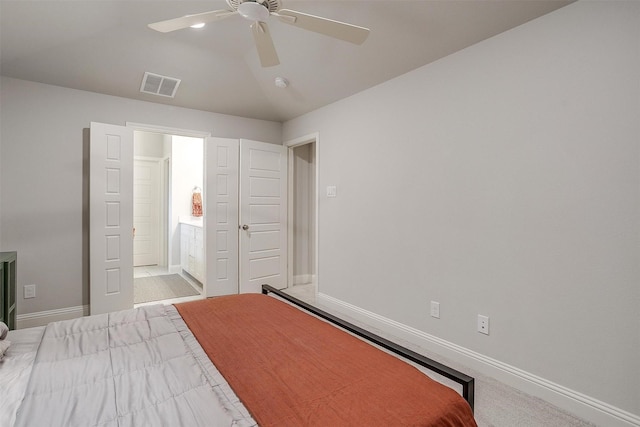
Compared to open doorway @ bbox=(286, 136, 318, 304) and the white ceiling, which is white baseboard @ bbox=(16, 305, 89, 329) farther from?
open doorway @ bbox=(286, 136, 318, 304)

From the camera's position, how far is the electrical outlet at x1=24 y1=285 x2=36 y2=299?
315 centimetres

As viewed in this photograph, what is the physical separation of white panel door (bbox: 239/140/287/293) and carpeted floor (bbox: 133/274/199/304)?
927 mm

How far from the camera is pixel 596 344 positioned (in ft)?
6.07

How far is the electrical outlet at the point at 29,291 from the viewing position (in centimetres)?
315

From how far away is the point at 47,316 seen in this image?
3.26 metres

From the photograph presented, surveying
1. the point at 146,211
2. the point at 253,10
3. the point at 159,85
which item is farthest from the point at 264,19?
the point at 146,211

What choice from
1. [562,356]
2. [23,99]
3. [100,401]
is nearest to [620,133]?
[562,356]

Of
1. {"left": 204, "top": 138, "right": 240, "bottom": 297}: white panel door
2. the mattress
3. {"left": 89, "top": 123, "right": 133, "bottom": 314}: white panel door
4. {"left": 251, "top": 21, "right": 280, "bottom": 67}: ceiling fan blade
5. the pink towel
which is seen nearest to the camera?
the mattress

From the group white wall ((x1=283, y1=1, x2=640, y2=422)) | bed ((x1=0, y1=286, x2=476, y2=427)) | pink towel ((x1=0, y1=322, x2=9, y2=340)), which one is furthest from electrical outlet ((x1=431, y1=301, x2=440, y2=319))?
pink towel ((x1=0, y1=322, x2=9, y2=340))

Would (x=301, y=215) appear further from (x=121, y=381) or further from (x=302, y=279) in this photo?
(x=121, y=381)

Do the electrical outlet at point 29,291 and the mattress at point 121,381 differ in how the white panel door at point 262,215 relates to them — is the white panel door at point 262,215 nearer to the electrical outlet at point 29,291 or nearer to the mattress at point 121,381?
the electrical outlet at point 29,291

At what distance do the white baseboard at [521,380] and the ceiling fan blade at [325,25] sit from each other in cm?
233

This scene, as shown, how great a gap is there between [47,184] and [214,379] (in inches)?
127

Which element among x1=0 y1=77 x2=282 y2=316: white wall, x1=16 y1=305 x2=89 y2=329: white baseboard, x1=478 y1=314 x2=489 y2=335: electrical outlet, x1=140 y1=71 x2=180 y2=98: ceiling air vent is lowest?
x1=16 y1=305 x2=89 y2=329: white baseboard
